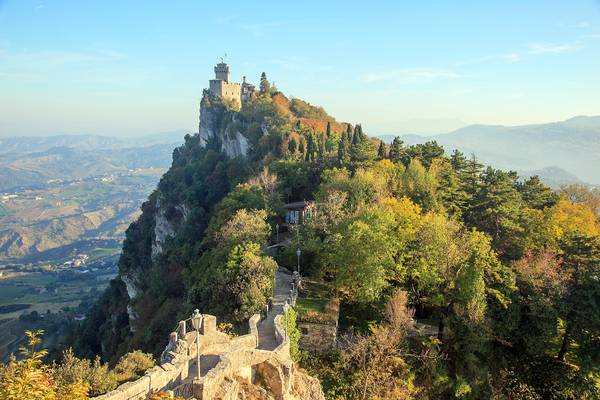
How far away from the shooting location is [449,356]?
2567cm

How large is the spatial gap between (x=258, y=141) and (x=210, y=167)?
42.7 feet

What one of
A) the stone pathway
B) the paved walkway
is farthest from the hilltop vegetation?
the stone pathway

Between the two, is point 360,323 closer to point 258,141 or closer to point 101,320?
point 258,141

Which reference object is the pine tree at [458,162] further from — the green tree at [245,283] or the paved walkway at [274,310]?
the green tree at [245,283]

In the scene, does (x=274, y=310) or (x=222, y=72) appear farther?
(x=222, y=72)

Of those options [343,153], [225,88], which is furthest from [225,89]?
[343,153]

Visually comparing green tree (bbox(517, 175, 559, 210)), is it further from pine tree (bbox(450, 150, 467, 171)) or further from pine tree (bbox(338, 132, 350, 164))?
pine tree (bbox(338, 132, 350, 164))

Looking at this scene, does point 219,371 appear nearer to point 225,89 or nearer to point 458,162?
point 458,162

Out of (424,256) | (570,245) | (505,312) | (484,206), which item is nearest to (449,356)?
(505,312)

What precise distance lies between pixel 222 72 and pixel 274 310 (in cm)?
7463

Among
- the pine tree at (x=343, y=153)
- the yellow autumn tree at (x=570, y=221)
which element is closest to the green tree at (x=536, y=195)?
the yellow autumn tree at (x=570, y=221)

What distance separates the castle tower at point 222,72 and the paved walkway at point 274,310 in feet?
219

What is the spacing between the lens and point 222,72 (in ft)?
295

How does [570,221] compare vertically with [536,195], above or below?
below
